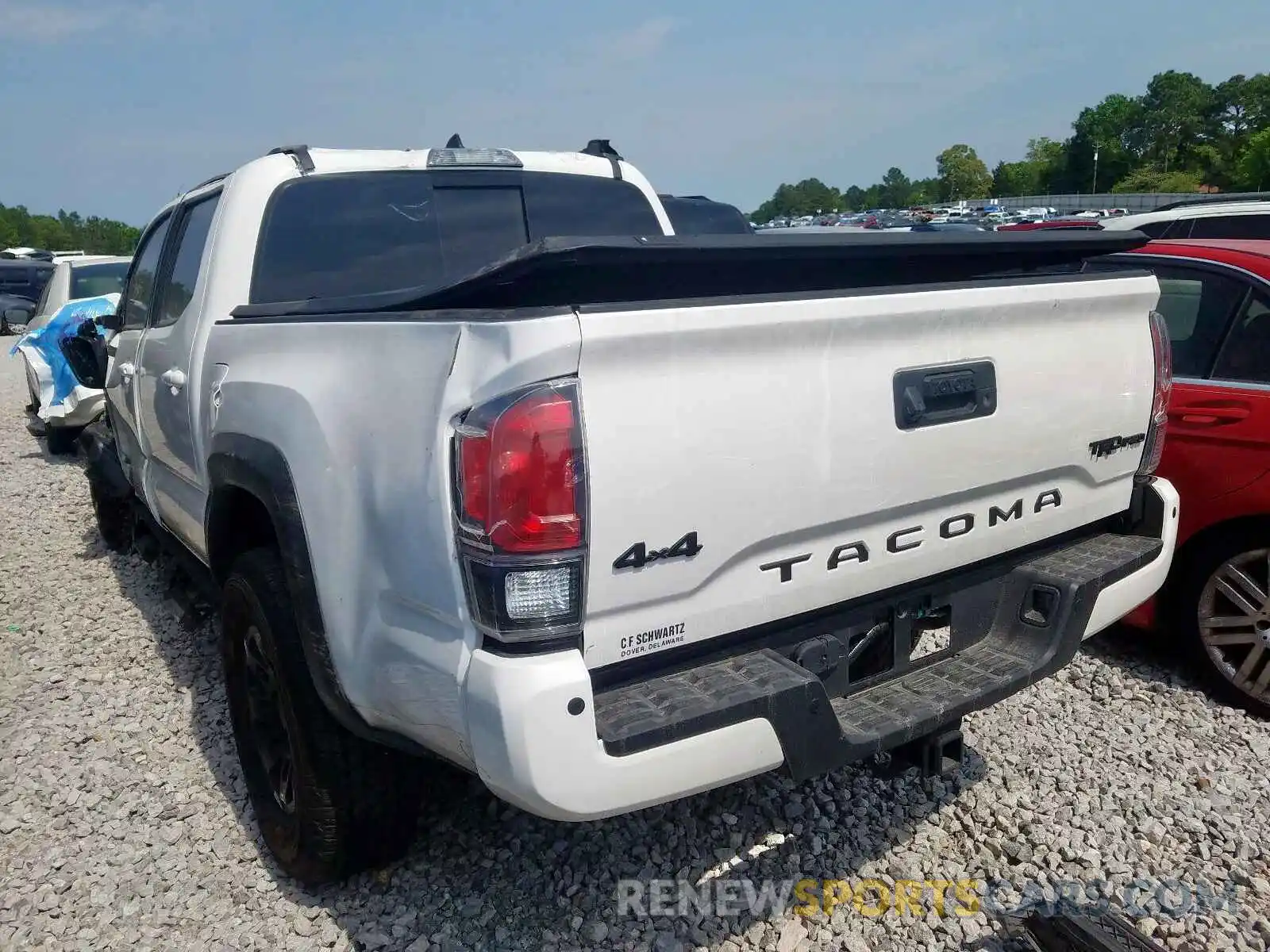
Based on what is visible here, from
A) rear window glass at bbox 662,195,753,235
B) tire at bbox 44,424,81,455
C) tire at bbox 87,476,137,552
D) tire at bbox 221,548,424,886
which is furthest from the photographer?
tire at bbox 44,424,81,455

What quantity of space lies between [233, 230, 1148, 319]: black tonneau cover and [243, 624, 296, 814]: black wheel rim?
3.26 ft

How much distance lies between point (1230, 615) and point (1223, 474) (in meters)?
0.55

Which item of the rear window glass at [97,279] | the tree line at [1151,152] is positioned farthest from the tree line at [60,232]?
the rear window glass at [97,279]

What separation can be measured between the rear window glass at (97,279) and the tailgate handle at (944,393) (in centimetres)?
1065

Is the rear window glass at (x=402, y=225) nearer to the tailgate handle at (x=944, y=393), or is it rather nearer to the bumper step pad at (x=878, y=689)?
the tailgate handle at (x=944, y=393)

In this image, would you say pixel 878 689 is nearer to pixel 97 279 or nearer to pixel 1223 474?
pixel 1223 474

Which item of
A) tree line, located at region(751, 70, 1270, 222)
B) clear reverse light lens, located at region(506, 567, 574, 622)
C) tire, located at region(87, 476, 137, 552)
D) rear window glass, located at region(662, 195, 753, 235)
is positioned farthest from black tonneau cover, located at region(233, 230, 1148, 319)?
tree line, located at region(751, 70, 1270, 222)

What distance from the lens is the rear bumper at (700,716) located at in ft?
6.09

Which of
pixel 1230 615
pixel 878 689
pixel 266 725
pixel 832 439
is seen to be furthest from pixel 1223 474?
pixel 266 725

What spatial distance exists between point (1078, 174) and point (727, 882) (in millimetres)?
119283

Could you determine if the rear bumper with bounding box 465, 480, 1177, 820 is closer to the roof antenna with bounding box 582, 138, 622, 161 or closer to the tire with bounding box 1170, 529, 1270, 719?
the tire with bounding box 1170, 529, 1270, 719

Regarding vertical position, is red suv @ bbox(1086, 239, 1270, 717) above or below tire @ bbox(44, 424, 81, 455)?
above

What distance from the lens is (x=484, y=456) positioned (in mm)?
1861

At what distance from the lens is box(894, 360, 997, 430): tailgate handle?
232 cm
